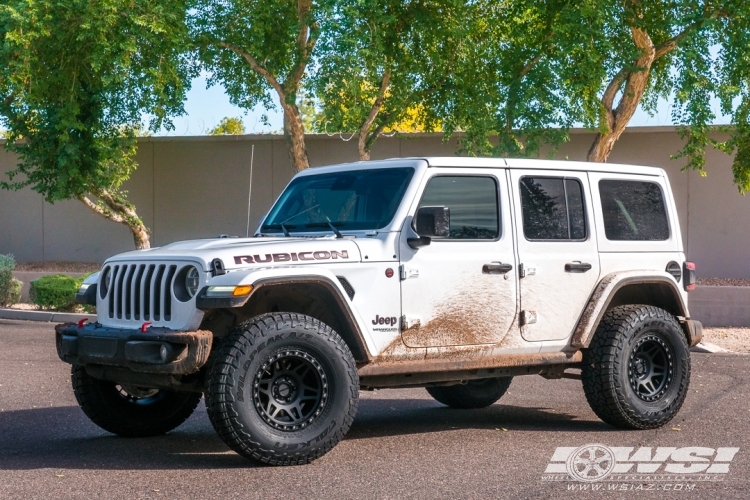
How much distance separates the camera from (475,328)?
7629mm

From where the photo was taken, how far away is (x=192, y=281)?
6750 millimetres

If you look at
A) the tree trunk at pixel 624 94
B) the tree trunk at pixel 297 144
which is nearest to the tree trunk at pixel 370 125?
the tree trunk at pixel 297 144

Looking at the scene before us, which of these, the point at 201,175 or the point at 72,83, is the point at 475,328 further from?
the point at 201,175

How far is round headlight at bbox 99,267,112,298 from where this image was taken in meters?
7.43

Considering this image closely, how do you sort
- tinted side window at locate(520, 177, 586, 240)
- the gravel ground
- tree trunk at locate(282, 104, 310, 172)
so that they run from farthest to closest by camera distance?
1. tree trunk at locate(282, 104, 310, 172)
2. the gravel ground
3. tinted side window at locate(520, 177, 586, 240)

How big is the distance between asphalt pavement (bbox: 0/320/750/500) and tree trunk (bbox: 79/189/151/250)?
1282 cm

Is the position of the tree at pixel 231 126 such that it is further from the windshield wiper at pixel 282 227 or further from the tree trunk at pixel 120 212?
the windshield wiper at pixel 282 227

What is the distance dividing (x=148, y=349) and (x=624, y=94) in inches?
522

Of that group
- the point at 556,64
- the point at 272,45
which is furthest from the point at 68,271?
the point at 556,64

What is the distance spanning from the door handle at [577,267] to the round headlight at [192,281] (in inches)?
118

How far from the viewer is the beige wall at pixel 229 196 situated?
21.2 m

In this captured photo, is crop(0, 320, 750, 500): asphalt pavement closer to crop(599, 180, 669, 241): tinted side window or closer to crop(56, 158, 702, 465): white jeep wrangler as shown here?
crop(56, 158, 702, 465): white jeep wrangler

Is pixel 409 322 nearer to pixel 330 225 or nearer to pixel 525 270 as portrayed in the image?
pixel 330 225

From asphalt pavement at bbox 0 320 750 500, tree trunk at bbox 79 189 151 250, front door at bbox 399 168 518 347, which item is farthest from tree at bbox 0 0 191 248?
front door at bbox 399 168 518 347
